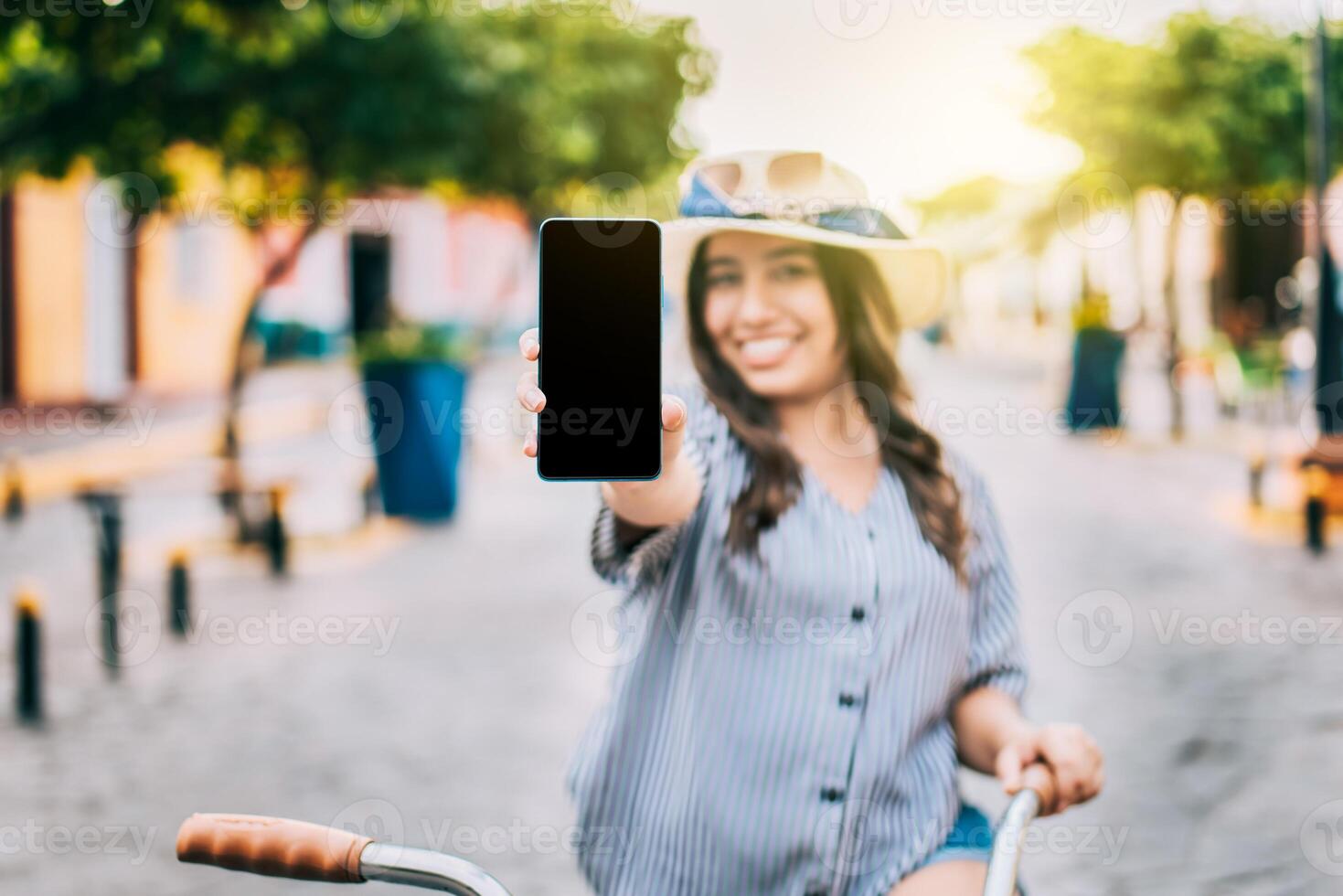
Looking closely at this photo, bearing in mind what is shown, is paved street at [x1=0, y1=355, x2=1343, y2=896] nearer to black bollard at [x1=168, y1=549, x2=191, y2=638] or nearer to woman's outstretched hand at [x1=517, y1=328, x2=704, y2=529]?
black bollard at [x1=168, y1=549, x2=191, y2=638]

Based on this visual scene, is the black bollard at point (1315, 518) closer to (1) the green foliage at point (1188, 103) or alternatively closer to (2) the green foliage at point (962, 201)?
(1) the green foliage at point (1188, 103)

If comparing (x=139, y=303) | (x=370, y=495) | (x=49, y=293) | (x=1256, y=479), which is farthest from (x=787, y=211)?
(x=139, y=303)

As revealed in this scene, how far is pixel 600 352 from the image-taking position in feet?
5.10

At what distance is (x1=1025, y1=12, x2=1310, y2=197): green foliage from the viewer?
16.3 meters

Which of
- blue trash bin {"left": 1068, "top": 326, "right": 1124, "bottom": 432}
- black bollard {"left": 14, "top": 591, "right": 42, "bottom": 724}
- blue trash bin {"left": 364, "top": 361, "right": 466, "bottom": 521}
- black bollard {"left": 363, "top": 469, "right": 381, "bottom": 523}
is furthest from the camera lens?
blue trash bin {"left": 1068, "top": 326, "right": 1124, "bottom": 432}

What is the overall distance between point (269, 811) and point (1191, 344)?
110 ft

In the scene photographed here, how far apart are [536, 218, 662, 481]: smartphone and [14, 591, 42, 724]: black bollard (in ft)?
16.0

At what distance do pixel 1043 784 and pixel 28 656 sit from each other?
5.00 m

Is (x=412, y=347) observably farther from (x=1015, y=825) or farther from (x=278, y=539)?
(x=1015, y=825)

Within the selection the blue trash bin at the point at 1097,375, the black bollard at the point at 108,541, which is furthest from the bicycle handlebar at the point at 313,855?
the blue trash bin at the point at 1097,375

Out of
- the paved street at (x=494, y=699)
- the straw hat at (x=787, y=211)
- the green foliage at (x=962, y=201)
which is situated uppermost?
the green foliage at (x=962, y=201)

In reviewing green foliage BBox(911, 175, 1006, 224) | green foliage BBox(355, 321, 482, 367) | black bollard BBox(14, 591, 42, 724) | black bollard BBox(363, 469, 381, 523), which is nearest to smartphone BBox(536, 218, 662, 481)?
black bollard BBox(14, 591, 42, 724)

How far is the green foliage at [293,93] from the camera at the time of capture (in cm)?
643

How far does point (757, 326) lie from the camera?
227 cm
